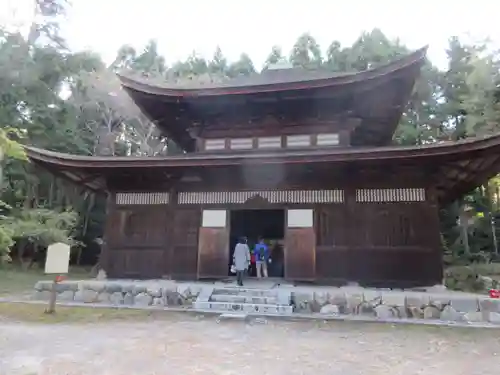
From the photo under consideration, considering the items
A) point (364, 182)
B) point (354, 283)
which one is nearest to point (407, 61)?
point (364, 182)

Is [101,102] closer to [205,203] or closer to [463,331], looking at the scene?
[205,203]

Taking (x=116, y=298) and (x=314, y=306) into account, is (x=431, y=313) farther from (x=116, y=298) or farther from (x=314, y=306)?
(x=116, y=298)

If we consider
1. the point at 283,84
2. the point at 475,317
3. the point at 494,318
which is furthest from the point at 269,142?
the point at 494,318

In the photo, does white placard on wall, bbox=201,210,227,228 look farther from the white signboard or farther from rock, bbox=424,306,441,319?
rock, bbox=424,306,441,319

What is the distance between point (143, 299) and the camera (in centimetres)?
998

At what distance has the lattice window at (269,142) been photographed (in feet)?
41.0

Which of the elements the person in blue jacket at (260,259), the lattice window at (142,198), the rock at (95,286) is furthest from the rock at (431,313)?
the rock at (95,286)

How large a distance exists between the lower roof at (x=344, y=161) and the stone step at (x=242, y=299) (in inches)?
134

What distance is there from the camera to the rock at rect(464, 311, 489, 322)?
8306mm

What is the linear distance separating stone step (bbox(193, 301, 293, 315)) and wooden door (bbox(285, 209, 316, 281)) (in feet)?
6.83

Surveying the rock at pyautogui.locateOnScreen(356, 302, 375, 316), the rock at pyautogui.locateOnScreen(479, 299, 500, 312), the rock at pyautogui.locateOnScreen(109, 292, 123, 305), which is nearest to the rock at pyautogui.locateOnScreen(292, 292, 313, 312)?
the rock at pyautogui.locateOnScreen(356, 302, 375, 316)

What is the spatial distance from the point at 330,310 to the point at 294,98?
611 cm

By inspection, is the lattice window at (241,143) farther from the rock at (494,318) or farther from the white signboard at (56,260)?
the rock at (494,318)

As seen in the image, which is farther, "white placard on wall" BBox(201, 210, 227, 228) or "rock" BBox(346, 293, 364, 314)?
"white placard on wall" BBox(201, 210, 227, 228)
